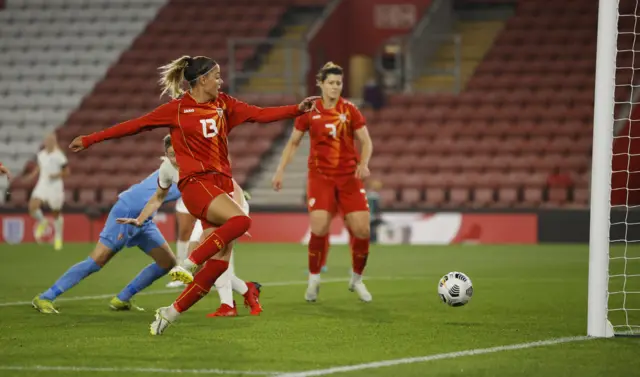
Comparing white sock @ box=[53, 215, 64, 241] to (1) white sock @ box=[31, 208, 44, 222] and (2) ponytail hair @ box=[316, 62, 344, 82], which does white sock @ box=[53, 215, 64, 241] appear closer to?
(1) white sock @ box=[31, 208, 44, 222]

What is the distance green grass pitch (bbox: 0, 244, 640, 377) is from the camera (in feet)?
23.9

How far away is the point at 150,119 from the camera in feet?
28.6

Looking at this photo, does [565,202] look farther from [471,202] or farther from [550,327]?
[550,327]

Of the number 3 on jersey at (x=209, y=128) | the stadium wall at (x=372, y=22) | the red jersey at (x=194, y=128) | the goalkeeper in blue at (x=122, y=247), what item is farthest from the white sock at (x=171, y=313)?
the stadium wall at (x=372, y=22)

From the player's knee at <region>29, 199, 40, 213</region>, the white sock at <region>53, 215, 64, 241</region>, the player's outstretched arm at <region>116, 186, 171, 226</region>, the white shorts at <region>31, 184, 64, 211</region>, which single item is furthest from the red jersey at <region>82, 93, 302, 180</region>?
the player's knee at <region>29, 199, 40, 213</region>

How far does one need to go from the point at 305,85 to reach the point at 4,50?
8.46 m

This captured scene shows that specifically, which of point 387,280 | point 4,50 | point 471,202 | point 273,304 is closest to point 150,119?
point 273,304

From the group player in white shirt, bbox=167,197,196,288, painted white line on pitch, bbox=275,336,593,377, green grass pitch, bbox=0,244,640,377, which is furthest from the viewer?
player in white shirt, bbox=167,197,196,288

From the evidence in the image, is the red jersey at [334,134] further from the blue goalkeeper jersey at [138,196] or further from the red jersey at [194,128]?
the red jersey at [194,128]

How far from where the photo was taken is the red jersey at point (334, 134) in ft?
37.8

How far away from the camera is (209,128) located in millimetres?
8828

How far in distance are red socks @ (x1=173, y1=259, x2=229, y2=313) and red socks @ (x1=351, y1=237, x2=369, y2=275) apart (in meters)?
2.86

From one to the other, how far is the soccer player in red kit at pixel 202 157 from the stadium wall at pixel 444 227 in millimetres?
12888

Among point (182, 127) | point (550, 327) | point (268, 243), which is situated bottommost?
point (268, 243)
